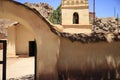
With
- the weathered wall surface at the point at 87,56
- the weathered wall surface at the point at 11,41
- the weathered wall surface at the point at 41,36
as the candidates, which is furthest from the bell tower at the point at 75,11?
the weathered wall surface at the point at 41,36

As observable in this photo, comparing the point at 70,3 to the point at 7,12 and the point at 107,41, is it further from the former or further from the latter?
the point at 7,12

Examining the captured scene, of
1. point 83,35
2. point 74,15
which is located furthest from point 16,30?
point 83,35

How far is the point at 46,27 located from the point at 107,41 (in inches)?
135

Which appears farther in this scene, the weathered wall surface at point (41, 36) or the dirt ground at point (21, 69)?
the dirt ground at point (21, 69)

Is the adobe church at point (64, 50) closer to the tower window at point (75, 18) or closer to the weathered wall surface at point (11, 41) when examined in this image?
the tower window at point (75, 18)

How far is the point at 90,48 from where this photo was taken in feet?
37.3

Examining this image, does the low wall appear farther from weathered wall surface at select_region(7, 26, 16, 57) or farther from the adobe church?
weathered wall surface at select_region(7, 26, 16, 57)

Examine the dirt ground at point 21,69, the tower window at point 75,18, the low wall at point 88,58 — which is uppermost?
the tower window at point 75,18

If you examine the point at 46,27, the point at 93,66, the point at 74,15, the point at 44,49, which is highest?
the point at 74,15

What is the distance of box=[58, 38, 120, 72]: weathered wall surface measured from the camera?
10680mm

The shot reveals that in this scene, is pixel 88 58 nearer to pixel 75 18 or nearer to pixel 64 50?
pixel 64 50

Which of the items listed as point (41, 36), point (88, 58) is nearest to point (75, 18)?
point (88, 58)

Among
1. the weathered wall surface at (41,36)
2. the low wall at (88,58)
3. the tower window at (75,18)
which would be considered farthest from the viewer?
the tower window at (75,18)

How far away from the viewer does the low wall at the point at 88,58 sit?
35.0 ft
